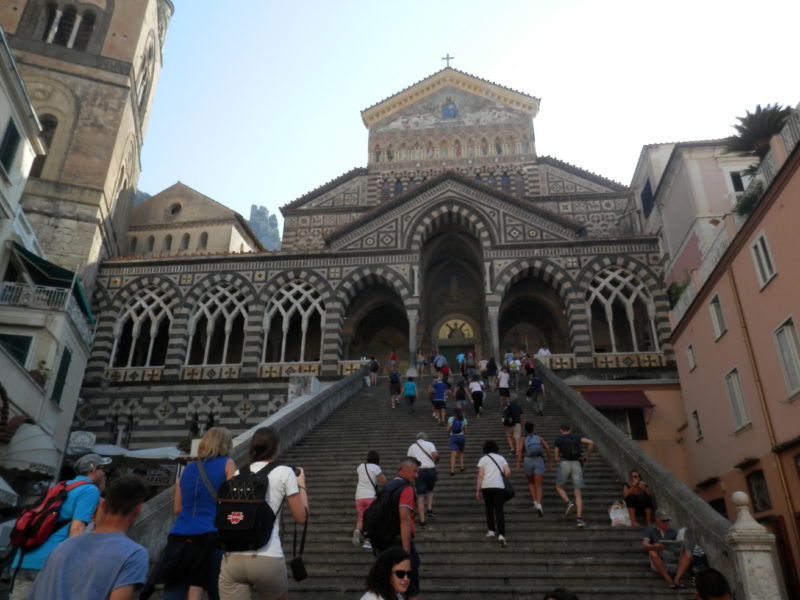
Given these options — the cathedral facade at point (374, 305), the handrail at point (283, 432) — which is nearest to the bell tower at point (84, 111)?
the cathedral facade at point (374, 305)

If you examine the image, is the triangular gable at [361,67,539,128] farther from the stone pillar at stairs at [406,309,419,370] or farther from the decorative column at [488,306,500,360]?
the decorative column at [488,306,500,360]

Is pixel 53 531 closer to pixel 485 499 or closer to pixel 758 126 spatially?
pixel 485 499

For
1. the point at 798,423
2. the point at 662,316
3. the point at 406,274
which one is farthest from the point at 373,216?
the point at 798,423

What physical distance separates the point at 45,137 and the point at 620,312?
27804mm

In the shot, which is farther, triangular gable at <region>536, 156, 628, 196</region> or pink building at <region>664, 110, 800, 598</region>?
Result: triangular gable at <region>536, 156, 628, 196</region>

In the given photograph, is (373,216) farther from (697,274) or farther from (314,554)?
(314,554)

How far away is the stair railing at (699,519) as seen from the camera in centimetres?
685

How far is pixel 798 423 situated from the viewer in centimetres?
1234

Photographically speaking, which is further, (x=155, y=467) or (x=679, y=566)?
(x=155, y=467)

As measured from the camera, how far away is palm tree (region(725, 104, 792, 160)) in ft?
53.9

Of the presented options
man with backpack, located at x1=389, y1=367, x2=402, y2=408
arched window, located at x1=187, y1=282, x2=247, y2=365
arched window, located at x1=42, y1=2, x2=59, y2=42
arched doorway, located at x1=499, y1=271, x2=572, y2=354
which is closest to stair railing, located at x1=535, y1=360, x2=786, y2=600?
man with backpack, located at x1=389, y1=367, x2=402, y2=408

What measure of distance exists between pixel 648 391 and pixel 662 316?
3954 millimetres

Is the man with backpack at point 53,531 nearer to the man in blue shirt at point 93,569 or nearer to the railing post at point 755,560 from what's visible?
the man in blue shirt at point 93,569

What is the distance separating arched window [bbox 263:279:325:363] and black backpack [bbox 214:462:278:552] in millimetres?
21472
